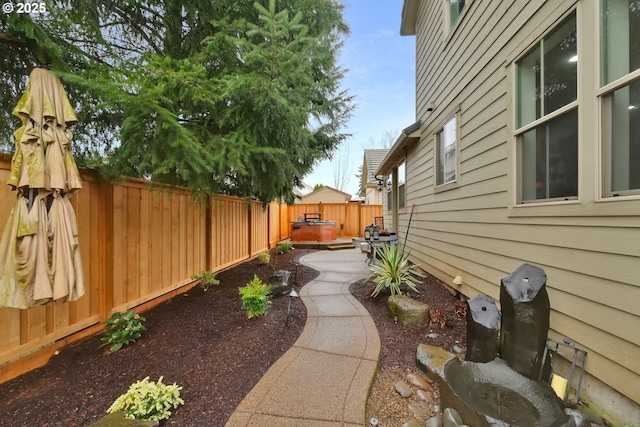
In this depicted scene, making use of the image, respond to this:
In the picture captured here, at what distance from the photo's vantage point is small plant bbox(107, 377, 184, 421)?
176cm

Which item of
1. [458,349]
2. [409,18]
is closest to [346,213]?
[409,18]

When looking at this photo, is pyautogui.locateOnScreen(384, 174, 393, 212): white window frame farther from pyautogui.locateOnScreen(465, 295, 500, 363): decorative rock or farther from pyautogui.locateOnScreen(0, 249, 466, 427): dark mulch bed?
pyautogui.locateOnScreen(465, 295, 500, 363): decorative rock

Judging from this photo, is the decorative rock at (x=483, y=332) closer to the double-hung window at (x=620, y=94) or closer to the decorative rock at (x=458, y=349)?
the decorative rock at (x=458, y=349)

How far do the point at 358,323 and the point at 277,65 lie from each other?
10.2 feet

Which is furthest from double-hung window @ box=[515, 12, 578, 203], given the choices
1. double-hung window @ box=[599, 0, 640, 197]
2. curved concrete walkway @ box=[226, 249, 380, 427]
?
curved concrete walkway @ box=[226, 249, 380, 427]

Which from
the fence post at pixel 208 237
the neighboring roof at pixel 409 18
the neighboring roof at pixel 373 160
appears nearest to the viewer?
the fence post at pixel 208 237

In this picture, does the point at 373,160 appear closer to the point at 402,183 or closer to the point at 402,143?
the point at 402,183

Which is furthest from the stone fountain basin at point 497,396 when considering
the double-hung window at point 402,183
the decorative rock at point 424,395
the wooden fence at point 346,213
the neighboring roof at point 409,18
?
the wooden fence at point 346,213

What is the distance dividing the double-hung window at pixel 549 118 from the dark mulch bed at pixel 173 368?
2.92 m

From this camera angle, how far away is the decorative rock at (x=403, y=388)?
2133mm

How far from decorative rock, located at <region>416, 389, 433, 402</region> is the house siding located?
1.16 metres

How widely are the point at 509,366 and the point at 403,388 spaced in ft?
2.69

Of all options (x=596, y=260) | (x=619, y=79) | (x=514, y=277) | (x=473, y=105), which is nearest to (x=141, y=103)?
(x=514, y=277)

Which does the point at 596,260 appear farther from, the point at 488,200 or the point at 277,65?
the point at 277,65
